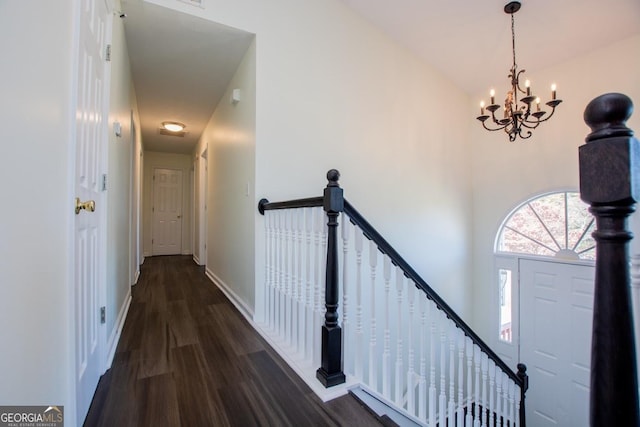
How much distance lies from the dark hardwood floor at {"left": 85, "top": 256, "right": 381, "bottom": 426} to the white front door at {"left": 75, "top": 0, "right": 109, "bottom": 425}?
16cm

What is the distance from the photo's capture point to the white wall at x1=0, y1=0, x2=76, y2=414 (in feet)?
2.45

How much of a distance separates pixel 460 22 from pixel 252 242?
3124mm

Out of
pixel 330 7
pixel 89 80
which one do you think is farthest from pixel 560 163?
pixel 89 80

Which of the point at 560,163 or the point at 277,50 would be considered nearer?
the point at 277,50

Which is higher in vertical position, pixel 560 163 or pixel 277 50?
pixel 277 50

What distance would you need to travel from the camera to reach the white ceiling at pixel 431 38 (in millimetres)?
2537

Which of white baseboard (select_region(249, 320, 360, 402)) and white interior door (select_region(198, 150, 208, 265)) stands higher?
white interior door (select_region(198, 150, 208, 265))

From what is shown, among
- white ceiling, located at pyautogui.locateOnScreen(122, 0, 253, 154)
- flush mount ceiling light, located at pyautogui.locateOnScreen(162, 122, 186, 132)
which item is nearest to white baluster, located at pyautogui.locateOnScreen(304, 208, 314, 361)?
white ceiling, located at pyautogui.locateOnScreen(122, 0, 253, 154)

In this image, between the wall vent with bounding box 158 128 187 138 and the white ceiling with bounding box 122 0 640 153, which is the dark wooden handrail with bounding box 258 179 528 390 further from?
the wall vent with bounding box 158 128 187 138

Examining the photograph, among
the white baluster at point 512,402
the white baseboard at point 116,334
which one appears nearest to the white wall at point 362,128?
the white baseboard at point 116,334

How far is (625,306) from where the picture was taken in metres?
0.50

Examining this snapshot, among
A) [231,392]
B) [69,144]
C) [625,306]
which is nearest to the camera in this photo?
[625,306]

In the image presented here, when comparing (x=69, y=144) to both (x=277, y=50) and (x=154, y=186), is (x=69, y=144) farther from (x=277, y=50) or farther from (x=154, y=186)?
(x=154, y=186)

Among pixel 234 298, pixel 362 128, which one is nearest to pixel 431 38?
pixel 362 128
